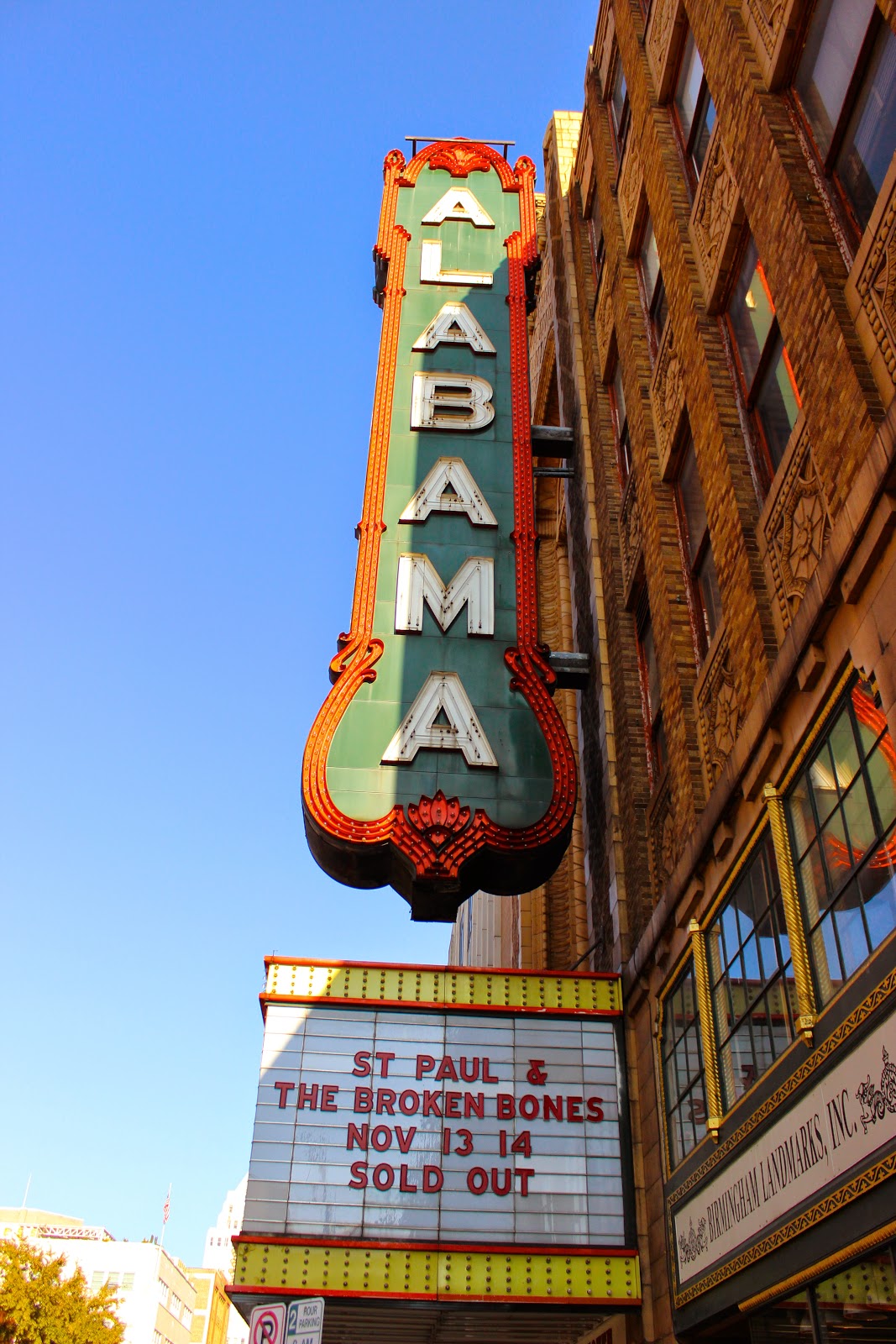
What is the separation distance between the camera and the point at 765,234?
10727 millimetres

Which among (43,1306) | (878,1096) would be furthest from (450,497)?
(43,1306)

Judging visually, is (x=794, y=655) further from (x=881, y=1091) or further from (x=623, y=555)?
(x=623, y=555)

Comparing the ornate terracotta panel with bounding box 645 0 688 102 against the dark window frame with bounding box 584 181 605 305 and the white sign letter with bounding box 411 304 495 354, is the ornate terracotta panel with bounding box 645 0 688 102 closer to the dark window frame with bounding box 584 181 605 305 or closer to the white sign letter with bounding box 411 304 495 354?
the dark window frame with bounding box 584 181 605 305

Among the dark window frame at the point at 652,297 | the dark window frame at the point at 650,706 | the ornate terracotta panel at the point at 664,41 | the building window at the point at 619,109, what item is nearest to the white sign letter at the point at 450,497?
the dark window frame at the point at 650,706

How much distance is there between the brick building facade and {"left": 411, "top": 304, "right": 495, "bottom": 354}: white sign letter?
2.77 m

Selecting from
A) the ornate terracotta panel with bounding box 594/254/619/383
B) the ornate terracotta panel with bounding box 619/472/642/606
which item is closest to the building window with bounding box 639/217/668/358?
the ornate terracotta panel with bounding box 594/254/619/383

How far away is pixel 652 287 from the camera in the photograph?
17.2 meters

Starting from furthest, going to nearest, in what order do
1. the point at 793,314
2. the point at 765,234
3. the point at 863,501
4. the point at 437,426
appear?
the point at 437,426
the point at 765,234
the point at 793,314
the point at 863,501

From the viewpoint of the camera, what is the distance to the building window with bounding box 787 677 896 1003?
23.6 feet

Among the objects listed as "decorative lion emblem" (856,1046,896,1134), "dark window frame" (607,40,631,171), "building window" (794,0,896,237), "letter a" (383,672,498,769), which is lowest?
"decorative lion emblem" (856,1046,896,1134)

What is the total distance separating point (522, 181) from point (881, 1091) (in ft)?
66.6

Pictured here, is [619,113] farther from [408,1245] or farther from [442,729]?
[408,1245]

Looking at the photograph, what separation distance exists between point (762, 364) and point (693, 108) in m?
5.76

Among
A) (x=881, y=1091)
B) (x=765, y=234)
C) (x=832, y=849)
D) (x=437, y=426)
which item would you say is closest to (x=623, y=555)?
(x=437, y=426)
